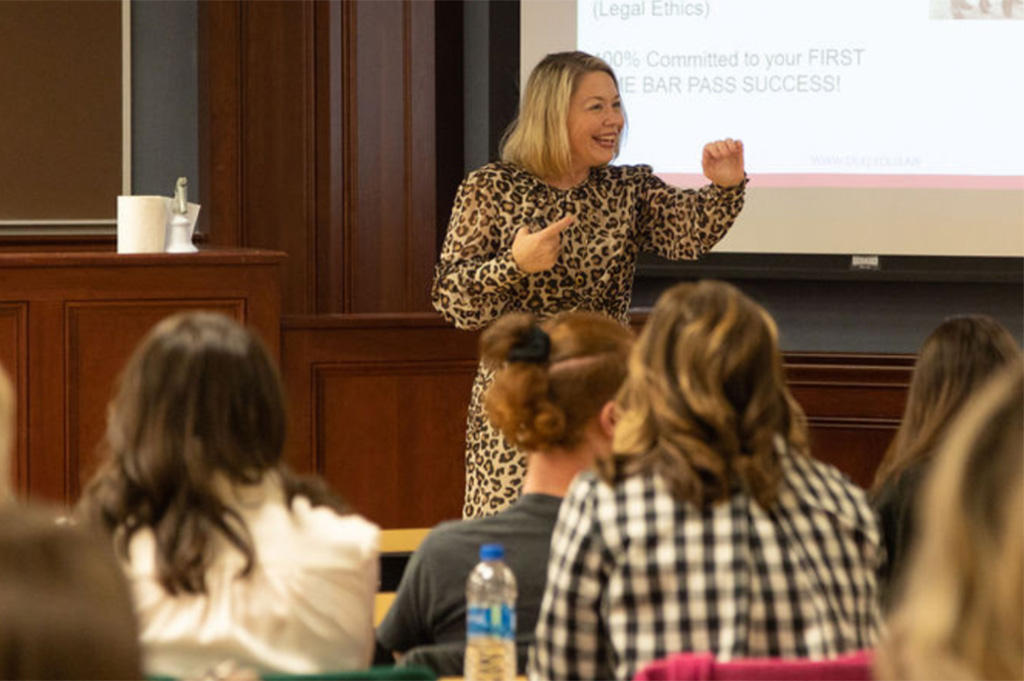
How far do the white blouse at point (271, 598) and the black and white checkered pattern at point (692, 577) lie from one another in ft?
0.89

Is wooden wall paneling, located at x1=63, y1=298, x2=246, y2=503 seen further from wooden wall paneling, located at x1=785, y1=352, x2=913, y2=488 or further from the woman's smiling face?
wooden wall paneling, located at x1=785, y1=352, x2=913, y2=488

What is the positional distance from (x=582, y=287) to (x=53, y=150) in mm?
3174

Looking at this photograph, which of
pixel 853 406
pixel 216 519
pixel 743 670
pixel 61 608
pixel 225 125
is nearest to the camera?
pixel 61 608

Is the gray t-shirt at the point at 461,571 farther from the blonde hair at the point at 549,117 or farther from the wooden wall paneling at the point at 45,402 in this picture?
the wooden wall paneling at the point at 45,402

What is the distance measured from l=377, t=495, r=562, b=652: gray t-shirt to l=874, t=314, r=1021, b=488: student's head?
2.05 feet

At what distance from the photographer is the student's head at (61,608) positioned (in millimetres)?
979

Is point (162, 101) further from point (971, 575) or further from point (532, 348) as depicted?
point (971, 575)

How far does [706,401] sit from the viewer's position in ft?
7.27

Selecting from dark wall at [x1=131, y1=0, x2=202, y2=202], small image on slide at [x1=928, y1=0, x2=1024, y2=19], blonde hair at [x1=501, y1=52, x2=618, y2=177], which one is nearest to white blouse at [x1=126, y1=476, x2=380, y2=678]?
blonde hair at [x1=501, y1=52, x2=618, y2=177]

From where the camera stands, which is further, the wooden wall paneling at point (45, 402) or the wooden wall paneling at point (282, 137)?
the wooden wall paneling at point (282, 137)

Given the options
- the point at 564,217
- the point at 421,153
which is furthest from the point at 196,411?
the point at 421,153

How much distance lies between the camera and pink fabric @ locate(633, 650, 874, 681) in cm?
198

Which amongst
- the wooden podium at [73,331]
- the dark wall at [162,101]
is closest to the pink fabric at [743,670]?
the wooden podium at [73,331]

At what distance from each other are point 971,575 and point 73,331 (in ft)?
12.5
